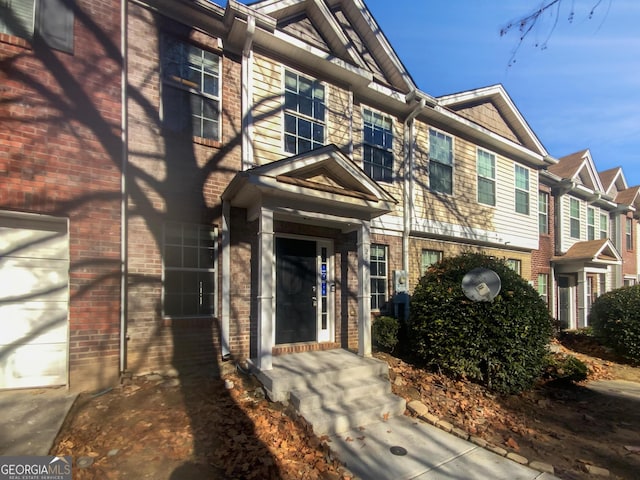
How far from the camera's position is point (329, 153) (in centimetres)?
588

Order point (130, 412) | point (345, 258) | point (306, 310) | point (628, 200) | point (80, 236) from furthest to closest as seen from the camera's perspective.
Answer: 1. point (628, 200)
2. point (345, 258)
3. point (306, 310)
4. point (80, 236)
5. point (130, 412)

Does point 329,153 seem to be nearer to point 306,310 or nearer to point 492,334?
point 306,310

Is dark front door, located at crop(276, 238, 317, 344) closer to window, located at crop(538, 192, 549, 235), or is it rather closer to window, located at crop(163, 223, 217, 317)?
window, located at crop(163, 223, 217, 317)

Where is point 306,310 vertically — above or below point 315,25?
below

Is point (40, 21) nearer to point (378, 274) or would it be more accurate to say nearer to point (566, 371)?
point (378, 274)

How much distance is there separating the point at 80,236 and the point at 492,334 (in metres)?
6.52

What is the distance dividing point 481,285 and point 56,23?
763 cm

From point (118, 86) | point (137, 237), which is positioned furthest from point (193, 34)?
point (137, 237)

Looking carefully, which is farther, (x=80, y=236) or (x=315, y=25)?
(x=315, y=25)

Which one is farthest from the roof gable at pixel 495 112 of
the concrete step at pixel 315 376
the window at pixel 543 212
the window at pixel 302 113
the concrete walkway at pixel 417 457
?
the concrete walkway at pixel 417 457

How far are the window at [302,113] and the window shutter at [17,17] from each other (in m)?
3.93

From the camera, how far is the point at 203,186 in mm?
6035

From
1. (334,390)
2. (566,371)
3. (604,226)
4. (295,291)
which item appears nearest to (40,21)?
(295,291)

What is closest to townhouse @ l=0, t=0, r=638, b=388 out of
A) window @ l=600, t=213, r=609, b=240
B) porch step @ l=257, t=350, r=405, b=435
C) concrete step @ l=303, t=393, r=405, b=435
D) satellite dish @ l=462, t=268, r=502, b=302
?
porch step @ l=257, t=350, r=405, b=435
